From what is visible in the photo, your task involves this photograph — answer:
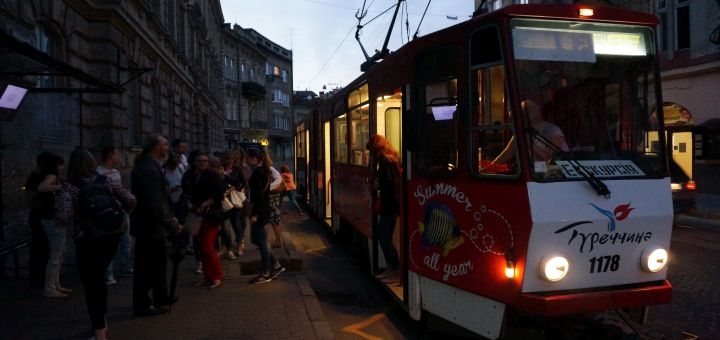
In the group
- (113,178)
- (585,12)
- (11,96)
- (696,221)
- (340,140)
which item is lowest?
(696,221)

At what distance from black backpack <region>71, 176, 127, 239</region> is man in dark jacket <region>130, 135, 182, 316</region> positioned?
1.38 feet

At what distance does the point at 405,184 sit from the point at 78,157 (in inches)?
121

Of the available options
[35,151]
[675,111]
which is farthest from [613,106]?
[675,111]

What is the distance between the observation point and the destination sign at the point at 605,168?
4.21 metres

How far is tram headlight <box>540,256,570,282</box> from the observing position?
4.07 meters

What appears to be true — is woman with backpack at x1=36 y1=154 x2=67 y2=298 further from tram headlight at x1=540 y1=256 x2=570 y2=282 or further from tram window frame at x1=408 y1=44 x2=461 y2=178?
tram headlight at x1=540 y1=256 x2=570 y2=282

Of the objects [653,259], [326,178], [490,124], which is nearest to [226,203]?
[490,124]

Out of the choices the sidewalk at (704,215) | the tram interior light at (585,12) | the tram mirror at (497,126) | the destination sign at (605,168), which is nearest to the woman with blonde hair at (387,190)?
the tram mirror at (497,126)

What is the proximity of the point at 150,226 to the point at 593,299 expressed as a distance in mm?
3900

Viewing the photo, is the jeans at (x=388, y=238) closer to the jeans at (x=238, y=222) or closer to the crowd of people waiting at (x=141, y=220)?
the crowd of people waiting at (x=141, y=220)

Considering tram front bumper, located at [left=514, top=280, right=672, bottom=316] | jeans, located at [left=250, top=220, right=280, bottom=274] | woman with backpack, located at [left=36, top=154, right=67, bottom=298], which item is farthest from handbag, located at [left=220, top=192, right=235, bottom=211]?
tram front bumper, located at [left=514, top=280, right=672, bottom=316]

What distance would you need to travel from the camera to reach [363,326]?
5.90 meters

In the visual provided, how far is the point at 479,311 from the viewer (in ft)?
14.8

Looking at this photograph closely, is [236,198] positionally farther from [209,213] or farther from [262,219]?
[209,213]
